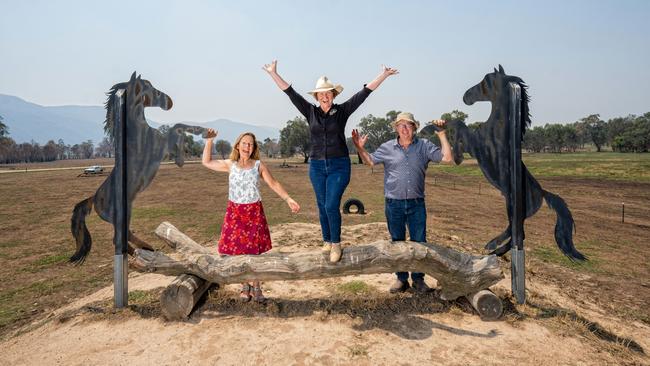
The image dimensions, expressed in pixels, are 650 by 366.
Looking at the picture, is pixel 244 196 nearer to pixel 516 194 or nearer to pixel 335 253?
pixel 335 253

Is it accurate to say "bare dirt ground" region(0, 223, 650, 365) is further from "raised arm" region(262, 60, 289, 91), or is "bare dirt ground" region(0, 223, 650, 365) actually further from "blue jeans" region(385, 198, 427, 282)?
"raised arm" region(262, 60, 289, 91)

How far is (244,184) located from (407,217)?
7.21 feet

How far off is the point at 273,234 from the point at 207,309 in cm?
433

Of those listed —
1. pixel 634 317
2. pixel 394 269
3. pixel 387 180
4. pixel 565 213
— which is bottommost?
pixel 634 317

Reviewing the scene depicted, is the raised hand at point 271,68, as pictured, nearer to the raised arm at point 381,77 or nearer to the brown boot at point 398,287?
the raised arm at point 381,77

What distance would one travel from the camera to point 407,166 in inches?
165

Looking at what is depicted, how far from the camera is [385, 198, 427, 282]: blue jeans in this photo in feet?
14.1

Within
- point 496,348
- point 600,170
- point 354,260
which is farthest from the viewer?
point 600,170

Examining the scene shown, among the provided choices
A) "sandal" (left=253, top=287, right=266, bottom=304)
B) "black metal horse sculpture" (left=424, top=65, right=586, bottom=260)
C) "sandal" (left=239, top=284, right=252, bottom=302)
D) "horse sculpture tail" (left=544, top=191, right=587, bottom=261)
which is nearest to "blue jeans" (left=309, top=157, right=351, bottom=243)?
"black metal horse sculpture" (left=424, top=65, right=586, bottom=260)

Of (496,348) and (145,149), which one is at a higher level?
(145,149)

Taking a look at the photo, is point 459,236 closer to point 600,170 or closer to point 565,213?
point 565,213

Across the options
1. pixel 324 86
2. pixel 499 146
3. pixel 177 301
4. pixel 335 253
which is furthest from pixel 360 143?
pixel 177 301

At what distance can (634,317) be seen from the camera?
4.77 meters

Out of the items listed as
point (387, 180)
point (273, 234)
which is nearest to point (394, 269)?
point (387, 180)
